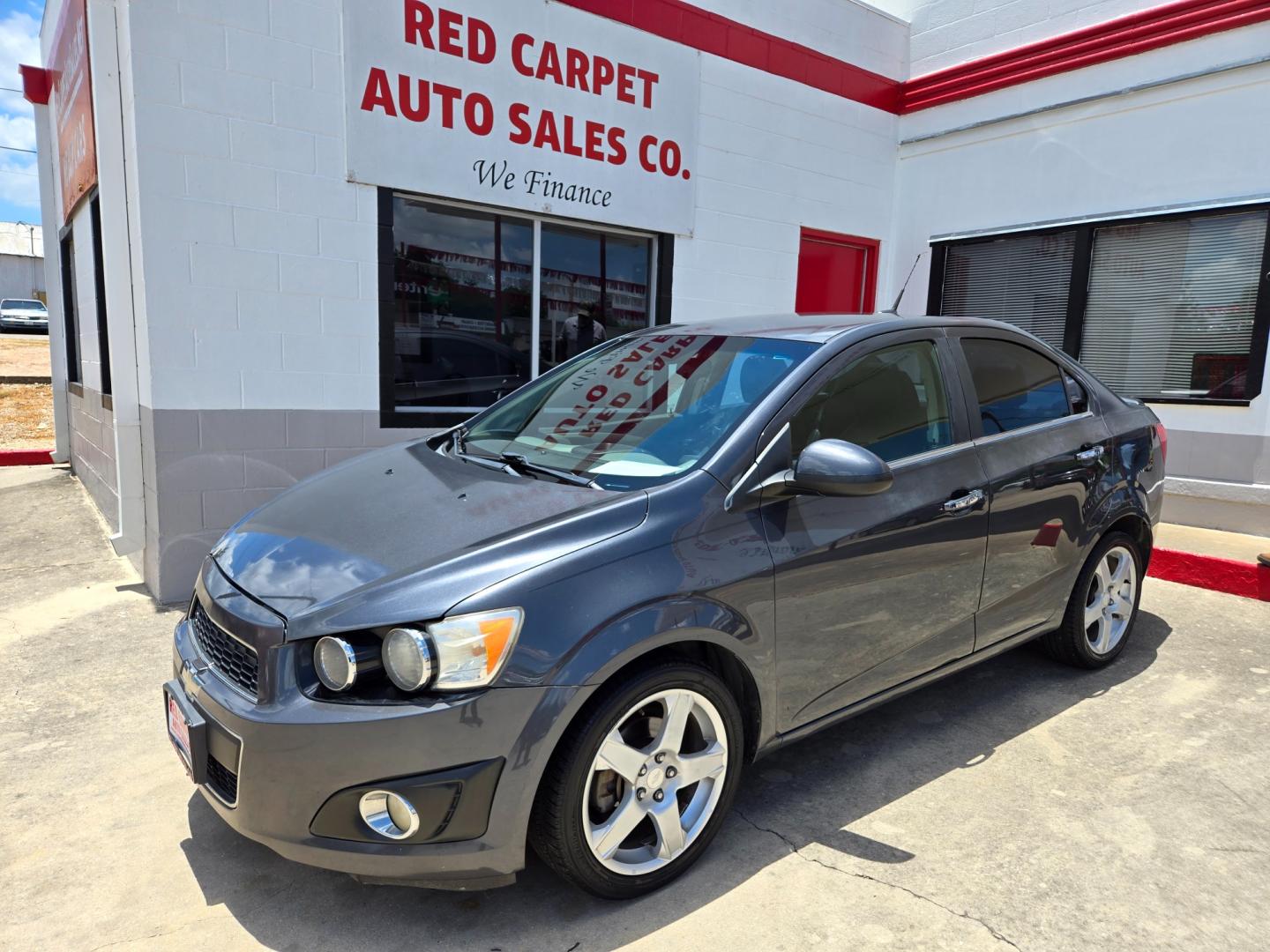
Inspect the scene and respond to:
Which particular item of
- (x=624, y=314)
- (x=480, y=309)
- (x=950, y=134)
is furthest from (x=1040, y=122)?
(x=480, y=309)

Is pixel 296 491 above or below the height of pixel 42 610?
above

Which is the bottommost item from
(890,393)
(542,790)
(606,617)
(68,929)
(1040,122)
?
(68,929)

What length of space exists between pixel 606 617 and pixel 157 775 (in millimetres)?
2055

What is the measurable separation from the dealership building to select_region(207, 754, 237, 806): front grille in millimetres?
3128

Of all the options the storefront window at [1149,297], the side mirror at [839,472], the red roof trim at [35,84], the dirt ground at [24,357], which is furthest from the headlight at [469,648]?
the dirt ground at [24,357]

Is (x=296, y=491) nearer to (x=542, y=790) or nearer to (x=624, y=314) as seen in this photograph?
(x=542, y=790)

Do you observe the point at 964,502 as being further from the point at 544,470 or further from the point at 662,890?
the point at 662,890

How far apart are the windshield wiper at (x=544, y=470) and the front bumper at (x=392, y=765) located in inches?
28.7

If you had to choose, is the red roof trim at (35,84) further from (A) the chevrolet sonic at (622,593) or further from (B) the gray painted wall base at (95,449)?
(A) the chevrolet sonic at (622,593)

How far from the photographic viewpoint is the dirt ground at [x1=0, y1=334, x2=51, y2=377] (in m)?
18.0

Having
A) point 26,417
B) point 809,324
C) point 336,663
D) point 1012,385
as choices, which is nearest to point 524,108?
point 809,324

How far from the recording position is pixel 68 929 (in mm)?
2311

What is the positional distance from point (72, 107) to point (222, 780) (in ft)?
22.6

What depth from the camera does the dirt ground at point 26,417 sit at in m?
10.6
